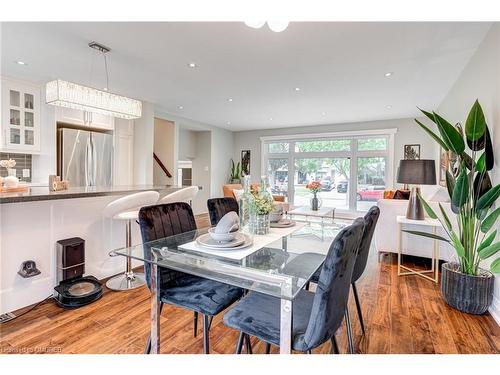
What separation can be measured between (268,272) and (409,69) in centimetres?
329

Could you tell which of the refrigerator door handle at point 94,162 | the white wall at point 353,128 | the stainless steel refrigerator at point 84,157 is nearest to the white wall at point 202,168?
the white wall at point 353,128

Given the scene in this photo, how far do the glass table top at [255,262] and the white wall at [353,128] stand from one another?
17.0 feet

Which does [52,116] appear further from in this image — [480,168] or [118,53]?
[480,168]

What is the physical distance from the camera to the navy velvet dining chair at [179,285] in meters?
1.46

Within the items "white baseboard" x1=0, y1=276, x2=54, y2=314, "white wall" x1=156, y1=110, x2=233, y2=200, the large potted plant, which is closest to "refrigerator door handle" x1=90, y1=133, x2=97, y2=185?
"white baseboard" x1=0, y1=276, x2=54, y2=314

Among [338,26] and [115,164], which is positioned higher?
[338,26]

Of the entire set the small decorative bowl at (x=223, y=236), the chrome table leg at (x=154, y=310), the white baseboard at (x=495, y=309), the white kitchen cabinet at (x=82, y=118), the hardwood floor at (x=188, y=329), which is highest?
the white kitchen cabinet at (x=82, y=118)

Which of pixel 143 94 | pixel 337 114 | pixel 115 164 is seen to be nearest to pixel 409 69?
pixel 337 114

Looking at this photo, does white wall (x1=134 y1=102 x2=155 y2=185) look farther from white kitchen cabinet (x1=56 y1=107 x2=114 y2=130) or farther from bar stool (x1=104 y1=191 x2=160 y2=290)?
bar stool (x1=104 y1=191 x2=160 y2=290)

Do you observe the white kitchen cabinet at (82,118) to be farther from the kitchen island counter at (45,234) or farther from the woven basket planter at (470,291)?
the woven basket planter at (470,291)

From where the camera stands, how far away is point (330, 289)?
108 cm

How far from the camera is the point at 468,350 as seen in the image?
173 cm

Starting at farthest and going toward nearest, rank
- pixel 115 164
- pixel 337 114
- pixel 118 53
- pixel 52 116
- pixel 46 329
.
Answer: pixel 337 114
pixel 115 164
pixel 52 116
pixel 118 53
pixel 46 329

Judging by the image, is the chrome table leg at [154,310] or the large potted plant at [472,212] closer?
the chrome table leg at [154,310]
